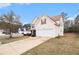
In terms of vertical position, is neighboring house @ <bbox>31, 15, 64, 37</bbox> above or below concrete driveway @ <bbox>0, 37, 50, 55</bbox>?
above

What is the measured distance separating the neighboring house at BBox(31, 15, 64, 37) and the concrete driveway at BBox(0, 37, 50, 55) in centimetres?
7

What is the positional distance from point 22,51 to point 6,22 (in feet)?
1.31

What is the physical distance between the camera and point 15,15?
487cm

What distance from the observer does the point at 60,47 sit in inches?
191

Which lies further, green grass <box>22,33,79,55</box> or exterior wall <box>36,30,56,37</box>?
exterior wall <box>36,30,56,37</box>

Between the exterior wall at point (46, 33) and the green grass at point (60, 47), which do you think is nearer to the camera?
the green grass at point (60, 47)

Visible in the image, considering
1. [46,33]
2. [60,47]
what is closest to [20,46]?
[46,33]

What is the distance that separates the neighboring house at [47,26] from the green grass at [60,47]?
9 cm

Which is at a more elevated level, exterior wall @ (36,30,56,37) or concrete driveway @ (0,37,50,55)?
exterior wall @ (36,30,56,37)

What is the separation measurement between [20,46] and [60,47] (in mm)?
478

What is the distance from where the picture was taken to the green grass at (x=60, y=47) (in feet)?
15.9

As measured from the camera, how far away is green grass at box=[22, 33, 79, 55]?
4832 millimetres

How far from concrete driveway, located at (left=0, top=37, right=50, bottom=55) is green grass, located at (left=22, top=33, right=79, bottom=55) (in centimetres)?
6

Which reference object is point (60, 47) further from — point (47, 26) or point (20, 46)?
point (20, 46)
